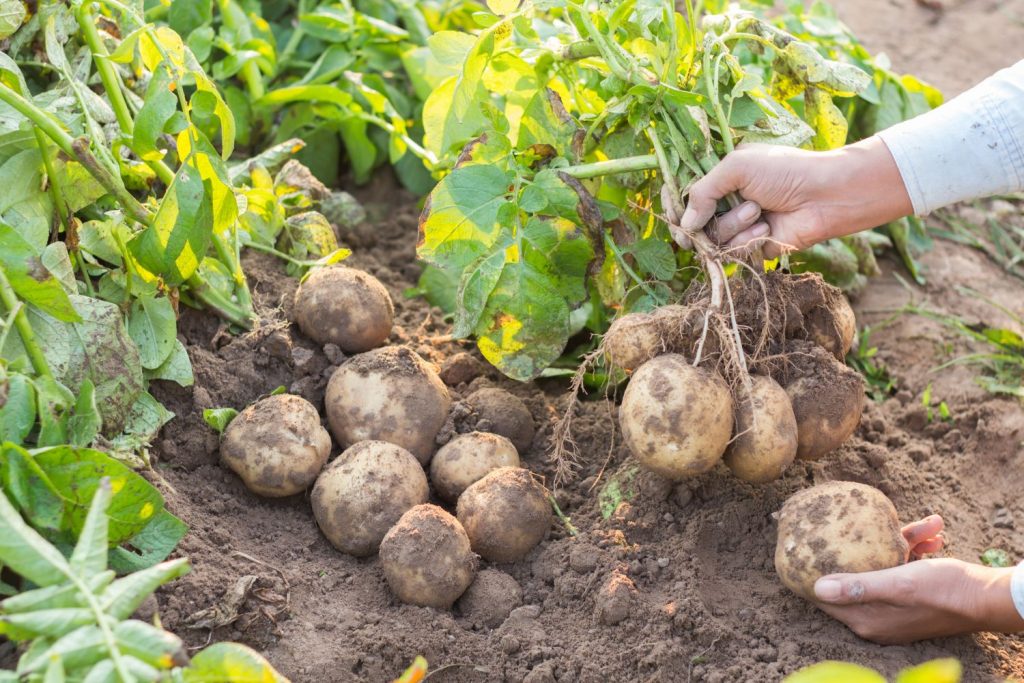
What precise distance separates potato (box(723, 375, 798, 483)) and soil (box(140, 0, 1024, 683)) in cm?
17

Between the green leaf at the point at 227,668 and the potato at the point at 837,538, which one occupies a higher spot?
the green leaf at the point at 227,668

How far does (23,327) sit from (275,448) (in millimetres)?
557

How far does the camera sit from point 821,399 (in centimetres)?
218

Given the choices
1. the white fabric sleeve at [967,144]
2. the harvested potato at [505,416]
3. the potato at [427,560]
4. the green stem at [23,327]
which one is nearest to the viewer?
the green stem at [23,327]

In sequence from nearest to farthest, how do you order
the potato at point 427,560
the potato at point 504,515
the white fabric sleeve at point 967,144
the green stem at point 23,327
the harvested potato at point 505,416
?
the green stem at point 23,327
the potato at point 427,560
the potato at point 504,515
the white fabric sleeve at point 967,144
the harvested potato at point 505,416

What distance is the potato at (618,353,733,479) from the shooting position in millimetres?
2027

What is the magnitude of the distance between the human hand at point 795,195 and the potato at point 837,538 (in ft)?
1.82

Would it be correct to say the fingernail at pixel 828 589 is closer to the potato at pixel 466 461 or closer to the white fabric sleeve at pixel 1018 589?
the white fabric sleeve at pixel 1018 589

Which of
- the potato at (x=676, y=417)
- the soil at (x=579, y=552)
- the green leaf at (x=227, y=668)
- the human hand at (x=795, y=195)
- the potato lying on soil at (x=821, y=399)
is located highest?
the human hand at (x=795, y=195)

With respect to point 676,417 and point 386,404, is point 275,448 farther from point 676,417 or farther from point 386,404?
point 676,417

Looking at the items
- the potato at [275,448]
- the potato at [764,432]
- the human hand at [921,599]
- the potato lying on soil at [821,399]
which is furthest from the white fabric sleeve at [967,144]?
the potato at [275,448]

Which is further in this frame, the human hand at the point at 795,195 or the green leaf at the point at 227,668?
the human hand at the point at 795,195

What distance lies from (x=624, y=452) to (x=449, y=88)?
1.01 meters

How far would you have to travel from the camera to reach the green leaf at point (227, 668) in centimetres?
145
